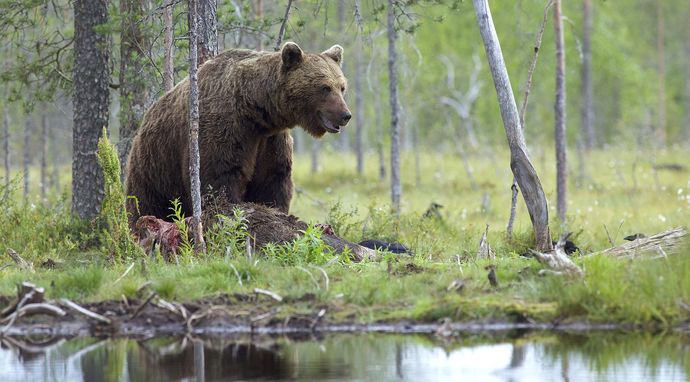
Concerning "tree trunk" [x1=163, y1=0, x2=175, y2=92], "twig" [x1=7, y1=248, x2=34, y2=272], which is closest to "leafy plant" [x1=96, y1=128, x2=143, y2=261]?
"twig" [x1=7, y1=248, x2=34, y2=272]

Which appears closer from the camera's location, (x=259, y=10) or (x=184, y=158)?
(x=184, y=158)

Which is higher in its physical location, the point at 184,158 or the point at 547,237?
the point at 184,158

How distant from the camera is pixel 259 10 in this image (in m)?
19.5

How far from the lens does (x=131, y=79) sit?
14156 mm

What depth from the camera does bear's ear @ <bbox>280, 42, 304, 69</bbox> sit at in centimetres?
1125

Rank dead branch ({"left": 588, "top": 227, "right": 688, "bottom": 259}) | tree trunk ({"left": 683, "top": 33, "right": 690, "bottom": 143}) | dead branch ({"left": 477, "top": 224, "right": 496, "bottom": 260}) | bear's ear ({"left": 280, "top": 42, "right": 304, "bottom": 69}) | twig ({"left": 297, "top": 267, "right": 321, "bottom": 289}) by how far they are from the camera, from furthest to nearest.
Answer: tree trunk ({"left": 683, "top": 33, "right": 690, "bottom": 143}) → bear's ear ({"left": 280, "top": 42, "right": 304, "bottom": 69}) → dead branch ({"left": 477, "top": 224, "right": 496, "bottom": 260}) → dead branch ({"left": 588, "top": 227, "right": 688, "bottom": 259}) → twig ({"left": 297, "top": 267, "right": 321, "bottom": 289})

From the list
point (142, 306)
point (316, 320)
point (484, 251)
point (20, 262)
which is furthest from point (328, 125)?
point (20, 262)

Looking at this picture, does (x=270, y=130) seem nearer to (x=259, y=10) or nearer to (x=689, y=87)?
(x=259, y=10)

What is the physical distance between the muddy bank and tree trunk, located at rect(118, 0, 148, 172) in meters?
5.54

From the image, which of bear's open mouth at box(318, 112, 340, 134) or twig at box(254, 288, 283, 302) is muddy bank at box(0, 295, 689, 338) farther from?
bear's open mouth at box(318, 112, 340, 134)

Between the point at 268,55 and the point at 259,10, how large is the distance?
25.7ft

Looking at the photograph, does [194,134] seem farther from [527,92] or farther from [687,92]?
[687,92]

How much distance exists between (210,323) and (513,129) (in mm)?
4030

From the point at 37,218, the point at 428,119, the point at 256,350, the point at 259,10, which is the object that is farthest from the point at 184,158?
the point at 428,119
